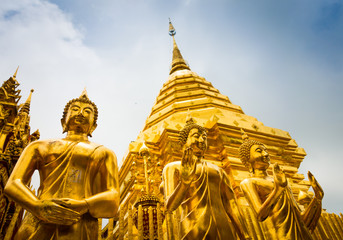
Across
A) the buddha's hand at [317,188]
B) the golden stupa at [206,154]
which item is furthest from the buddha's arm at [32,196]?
the buddha's hand at [317,188]

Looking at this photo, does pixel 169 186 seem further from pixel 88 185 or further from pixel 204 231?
pixel 88 185

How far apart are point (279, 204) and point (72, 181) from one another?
8.08ft

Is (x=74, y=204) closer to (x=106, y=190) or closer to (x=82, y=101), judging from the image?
(x=106, y=190)

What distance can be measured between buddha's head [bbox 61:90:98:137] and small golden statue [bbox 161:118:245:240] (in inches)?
41.7

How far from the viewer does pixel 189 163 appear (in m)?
3.18

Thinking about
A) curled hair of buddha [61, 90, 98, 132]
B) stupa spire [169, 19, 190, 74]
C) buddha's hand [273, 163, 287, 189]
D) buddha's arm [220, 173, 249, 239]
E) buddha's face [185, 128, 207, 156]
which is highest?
stupa spire [169, 19, 190, 74]

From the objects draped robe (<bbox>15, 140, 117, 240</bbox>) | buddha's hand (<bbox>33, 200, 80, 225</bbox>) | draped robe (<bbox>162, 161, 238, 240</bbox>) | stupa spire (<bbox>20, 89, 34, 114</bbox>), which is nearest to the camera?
buddha's hand (<bbox>33, 200, 80, 225</bbox>)

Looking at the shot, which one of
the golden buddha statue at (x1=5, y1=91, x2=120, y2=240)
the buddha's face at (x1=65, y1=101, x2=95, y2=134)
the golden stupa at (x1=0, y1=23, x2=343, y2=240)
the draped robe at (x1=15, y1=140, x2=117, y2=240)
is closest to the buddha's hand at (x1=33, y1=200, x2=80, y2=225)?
the golden buddha statue at (x1=5, y1=91, x2=120, y2=240)

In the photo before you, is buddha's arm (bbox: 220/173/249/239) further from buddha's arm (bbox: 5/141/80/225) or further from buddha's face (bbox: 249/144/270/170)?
buddha's arm (bbox: 5/141/80/225)

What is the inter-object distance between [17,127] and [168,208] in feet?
16.9

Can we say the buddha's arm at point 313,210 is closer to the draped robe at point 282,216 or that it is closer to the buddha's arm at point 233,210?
the draped robe at point 282,216

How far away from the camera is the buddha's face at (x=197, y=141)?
3887mm

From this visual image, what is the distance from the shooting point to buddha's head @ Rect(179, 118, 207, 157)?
153 inches

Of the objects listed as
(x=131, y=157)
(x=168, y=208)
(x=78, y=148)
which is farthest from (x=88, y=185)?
(x=131, y=157)
